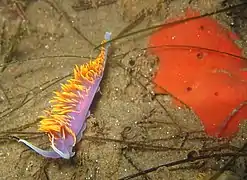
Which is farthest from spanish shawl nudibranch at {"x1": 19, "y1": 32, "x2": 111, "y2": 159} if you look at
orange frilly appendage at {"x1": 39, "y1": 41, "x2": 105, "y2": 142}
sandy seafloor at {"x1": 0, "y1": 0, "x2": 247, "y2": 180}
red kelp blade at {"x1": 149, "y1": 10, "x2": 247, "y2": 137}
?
red kelp blade at {"x1": 149, "y1": 10, "x2": 247, "y2": 137}

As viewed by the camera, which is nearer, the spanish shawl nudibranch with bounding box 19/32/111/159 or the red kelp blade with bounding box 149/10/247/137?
the spanish shawl nudibranch with bounding box 19/32/111/159

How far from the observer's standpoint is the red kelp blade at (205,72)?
8.79ft

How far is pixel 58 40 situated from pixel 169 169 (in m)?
2.05

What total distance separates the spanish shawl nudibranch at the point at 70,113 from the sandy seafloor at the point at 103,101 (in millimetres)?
160

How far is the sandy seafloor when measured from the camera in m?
2.63

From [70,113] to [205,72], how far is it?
3.80ft

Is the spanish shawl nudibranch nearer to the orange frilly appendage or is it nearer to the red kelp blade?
the orange frilly appendage

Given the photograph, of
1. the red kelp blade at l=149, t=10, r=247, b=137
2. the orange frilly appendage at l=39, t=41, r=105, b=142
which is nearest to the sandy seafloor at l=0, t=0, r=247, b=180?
the red kelp blade at l=149, t=10, r=247, b=137

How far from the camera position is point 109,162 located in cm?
262

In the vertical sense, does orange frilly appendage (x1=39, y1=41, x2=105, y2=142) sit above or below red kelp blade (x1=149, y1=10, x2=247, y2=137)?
below

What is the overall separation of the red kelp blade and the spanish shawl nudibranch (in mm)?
595

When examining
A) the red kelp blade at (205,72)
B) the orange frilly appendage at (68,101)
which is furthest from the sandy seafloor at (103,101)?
the orange frilly appendage at (68,101)

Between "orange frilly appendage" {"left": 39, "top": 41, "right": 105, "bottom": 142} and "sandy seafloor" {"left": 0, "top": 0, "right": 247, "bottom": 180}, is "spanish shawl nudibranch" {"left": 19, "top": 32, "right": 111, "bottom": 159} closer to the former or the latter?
"orange frilly appendage" {"left": 39, "top": 41, "right": 105, "bottom": 142}

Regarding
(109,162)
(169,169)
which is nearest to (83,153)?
(109,162)
